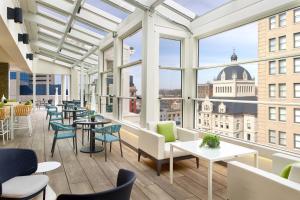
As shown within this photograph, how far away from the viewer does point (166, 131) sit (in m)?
4.39

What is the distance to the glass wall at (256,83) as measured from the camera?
374cm

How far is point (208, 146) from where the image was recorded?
323 cm

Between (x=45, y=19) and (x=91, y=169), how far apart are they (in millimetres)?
5819

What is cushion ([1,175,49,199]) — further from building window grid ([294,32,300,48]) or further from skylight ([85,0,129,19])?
skylight ([85,0,129,19])

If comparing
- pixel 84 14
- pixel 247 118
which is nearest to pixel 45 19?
pixel 84 14

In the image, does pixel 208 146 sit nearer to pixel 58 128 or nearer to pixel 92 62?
pixel 58 128

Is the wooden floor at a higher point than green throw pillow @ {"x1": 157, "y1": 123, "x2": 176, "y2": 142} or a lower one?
lower

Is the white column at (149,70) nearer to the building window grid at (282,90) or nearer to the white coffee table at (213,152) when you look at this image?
the white coffee table at (213,152)

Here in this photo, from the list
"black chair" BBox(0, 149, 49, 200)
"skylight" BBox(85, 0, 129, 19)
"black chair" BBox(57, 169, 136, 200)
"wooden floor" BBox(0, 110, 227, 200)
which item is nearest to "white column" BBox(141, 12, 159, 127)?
"wooden floor" BBox(0, 110, 227, 200)

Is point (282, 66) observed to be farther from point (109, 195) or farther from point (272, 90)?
point (109, 195)

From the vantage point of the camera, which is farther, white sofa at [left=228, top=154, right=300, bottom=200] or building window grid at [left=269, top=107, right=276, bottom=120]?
building window grid at [left=269, top=107, right=276, bottom=120]

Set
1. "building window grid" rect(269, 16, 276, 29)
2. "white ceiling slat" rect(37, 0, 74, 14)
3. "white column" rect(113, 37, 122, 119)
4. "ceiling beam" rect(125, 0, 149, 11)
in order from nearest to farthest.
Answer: "building window grid" rect(269, 16, 276, 29)
"ceiling beam" rect(125, 0, 149, 11)
"white ceiling slat" rect(37, 0, 74, 14)
"white column" rect(113, 37, 122, 119)

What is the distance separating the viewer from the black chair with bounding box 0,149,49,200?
2.09 m

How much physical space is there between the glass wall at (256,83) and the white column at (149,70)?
46.9 inches
